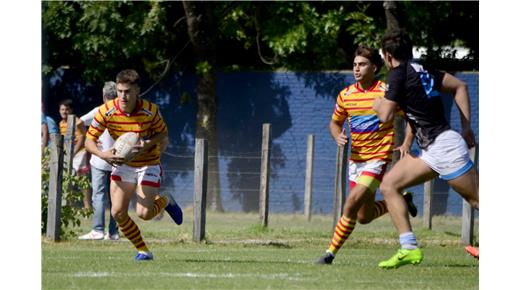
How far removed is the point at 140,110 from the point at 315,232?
6.29 metres

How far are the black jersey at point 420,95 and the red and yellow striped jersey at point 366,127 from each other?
1.20m

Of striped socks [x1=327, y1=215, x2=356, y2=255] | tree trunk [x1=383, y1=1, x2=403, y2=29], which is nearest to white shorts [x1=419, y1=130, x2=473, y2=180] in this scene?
striped socks [x1=327, y1=215, x2=356, y2=255]

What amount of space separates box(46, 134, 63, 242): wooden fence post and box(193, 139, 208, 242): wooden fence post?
175 cm

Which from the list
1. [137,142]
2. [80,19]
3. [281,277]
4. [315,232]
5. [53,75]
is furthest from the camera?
[53,75]

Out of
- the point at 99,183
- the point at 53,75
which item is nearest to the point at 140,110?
the point at 99,183

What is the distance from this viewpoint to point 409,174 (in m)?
10.7

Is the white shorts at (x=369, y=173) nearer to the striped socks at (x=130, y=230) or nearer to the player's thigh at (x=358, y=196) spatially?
the player's thigh at (x=358, y=196)

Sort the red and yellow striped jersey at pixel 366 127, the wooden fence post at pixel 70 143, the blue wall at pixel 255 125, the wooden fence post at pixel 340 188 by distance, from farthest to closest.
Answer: the blue wall at pixel 255 125, the wooden fence post at pixel 340 188, the wooden fence post at pixel 70 143, the red and yellow striped jersey at pixel 366 127

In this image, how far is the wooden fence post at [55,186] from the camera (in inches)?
611

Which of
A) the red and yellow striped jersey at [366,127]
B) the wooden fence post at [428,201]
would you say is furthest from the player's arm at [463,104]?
the wooden fence post at [428,201]

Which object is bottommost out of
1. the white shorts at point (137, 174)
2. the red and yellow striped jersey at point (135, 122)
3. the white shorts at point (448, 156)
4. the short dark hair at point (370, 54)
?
the white shorts at point (137, 174)

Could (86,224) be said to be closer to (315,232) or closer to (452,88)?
(315,232)

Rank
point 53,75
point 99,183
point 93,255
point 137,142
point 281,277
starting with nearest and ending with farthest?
Answer: point 281,277
point 137,142
point 93,255
point 99,183
point 53,75

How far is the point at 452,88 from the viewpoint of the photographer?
34.9 feet
